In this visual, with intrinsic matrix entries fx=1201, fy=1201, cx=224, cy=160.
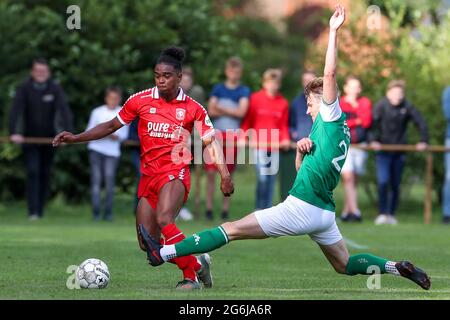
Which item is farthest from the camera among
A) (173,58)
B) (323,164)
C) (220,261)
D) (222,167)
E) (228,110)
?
(228,110)

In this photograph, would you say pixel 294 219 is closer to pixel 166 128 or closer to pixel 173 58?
pixel 166 128

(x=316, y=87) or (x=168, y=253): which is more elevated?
(x=316, y=87)

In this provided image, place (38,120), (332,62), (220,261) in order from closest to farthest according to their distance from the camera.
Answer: (332,62) → (220,261) → (38,120)

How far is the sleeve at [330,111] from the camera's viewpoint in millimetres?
9852

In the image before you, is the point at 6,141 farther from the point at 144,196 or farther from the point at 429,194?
the point at 144,196

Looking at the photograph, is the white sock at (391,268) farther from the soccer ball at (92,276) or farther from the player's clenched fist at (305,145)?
the soccer ball at (92,276)

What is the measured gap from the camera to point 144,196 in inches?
429

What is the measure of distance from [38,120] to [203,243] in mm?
11235

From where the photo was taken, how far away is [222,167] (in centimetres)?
1048

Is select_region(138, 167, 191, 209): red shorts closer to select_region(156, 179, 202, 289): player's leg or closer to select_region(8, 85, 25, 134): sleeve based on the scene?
select_region(156, 179, 202, 289): player's leg

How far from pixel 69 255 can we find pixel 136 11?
35.4ft

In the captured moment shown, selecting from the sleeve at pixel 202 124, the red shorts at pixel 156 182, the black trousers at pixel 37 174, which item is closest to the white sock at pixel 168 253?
the red shorts at pixel 156 182

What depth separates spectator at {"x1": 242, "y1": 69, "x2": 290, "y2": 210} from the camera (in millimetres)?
20344

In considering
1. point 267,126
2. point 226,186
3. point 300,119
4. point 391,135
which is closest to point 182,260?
point 226,186
